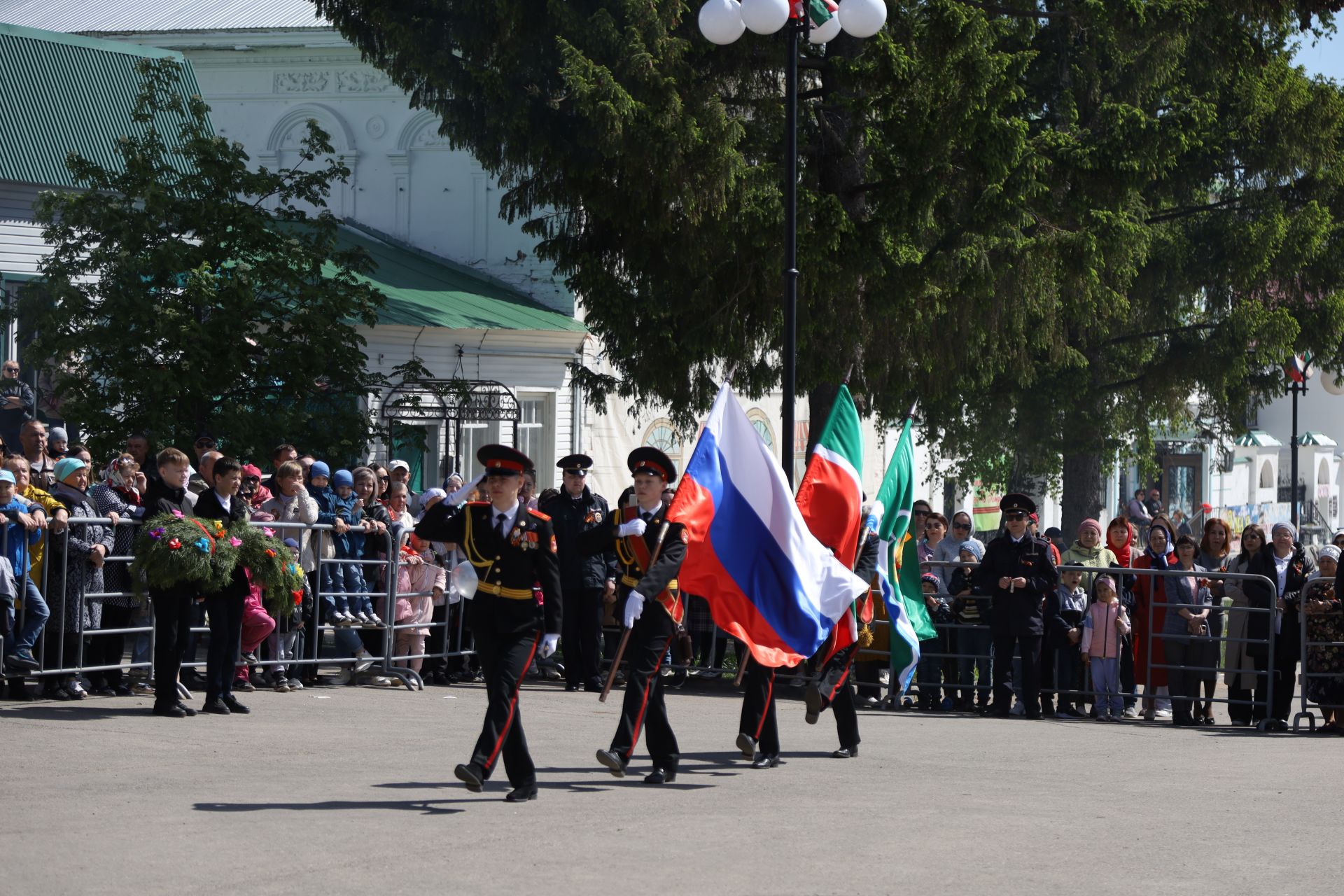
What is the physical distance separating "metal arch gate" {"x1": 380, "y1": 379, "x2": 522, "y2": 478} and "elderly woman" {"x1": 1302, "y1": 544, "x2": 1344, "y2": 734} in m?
10.6

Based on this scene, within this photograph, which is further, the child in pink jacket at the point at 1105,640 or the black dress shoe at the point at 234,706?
the child in pink jacket at the point at 1105,640

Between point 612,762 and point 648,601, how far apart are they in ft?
3.22

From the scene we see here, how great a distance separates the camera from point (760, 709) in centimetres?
1138

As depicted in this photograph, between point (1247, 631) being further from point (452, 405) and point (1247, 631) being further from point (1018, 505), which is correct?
point (452, 405)

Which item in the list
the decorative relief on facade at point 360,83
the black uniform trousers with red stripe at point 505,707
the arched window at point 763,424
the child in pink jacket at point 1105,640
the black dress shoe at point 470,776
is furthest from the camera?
the arched window at point 763,424

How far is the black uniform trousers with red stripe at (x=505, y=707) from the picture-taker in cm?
948

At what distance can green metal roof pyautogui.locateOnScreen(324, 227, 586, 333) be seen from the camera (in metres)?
27.7

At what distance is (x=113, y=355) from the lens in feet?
61.4

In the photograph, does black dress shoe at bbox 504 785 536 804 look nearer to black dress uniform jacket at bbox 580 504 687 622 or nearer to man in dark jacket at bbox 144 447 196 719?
black dress uniform jacket at bbox 580 504 687 622

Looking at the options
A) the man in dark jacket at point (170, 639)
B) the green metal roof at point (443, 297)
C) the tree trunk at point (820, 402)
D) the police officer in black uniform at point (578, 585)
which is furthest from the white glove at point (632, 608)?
the green metal roof at point (443, 297)

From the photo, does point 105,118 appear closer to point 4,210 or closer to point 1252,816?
point 4,210

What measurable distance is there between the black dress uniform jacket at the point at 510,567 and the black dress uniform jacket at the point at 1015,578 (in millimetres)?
6758

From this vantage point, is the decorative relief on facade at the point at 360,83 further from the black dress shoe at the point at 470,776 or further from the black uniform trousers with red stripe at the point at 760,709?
the black dress shoe at the point at 470,776

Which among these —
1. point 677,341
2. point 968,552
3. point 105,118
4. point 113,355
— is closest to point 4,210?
point 105,118
